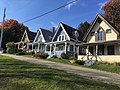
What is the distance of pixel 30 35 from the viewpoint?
4934 centimetres

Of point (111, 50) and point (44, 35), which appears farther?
point (44, 35)

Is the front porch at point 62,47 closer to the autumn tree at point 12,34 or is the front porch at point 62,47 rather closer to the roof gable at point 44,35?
the roof gable at point 44,35

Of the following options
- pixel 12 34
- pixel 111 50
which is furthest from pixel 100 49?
pixel 12 34

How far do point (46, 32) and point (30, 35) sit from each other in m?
7.39

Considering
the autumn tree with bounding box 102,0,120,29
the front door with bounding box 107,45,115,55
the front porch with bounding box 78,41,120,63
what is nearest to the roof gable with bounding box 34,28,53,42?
the front porch with bounding box 78,41,120,63

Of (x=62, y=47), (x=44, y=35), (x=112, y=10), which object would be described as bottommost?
(x=62, y=47)

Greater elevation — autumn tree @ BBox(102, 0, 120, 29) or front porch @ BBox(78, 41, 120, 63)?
autumn tree @ BBox(102, 0, 120, 29)

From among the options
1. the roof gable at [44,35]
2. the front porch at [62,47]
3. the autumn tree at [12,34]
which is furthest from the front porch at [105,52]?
the autumn tree at [12,34]

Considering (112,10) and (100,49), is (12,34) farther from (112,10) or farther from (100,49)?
(100,49)

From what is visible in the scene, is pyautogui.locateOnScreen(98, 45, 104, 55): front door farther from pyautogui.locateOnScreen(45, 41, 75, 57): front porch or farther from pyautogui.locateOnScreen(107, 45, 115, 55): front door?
pyautogui.locateOnScreen(45, 41, 75, 57): front porch

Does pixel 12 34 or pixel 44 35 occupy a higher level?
pixel 12 34

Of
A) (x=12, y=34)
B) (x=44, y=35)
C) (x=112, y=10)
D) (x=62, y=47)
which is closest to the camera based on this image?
→ (x=62, y=47)

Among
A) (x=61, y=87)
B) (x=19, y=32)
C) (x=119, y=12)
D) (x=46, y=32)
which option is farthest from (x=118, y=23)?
(x=61, y=87)

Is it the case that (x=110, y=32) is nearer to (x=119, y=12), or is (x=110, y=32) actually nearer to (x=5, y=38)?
(x=119, y=12)
